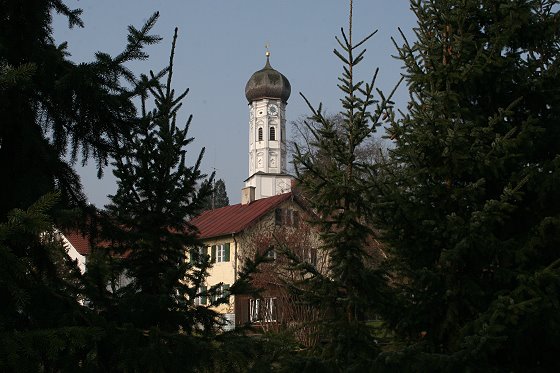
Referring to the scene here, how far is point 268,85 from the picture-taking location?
81.8m

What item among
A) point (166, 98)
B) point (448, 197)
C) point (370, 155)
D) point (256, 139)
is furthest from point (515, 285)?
point (256, 139)

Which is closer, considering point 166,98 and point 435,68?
point 166,98

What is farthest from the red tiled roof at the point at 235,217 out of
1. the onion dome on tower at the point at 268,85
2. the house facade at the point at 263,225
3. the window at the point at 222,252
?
the onion dome on tower at the point at 268,85

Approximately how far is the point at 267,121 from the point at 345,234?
77.9m

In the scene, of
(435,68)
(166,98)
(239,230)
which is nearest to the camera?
(166,98)

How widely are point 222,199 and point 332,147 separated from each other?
101043mm

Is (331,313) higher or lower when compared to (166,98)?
lower

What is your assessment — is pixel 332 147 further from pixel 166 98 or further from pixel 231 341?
pixel 231 341

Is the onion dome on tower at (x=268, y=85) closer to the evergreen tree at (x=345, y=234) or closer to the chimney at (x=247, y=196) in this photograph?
the chimney at (x=247, y=196)

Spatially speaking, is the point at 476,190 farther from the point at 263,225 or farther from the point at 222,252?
the point at 222,252

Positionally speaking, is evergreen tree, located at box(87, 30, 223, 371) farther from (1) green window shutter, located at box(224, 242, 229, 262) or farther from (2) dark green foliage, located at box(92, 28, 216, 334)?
(1) green window shutter, located at box(224, 242, 229, 262)

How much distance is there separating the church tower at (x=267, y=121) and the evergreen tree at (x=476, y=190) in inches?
2894

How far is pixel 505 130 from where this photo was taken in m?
7.42

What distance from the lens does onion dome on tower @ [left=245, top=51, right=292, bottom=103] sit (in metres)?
81.8
